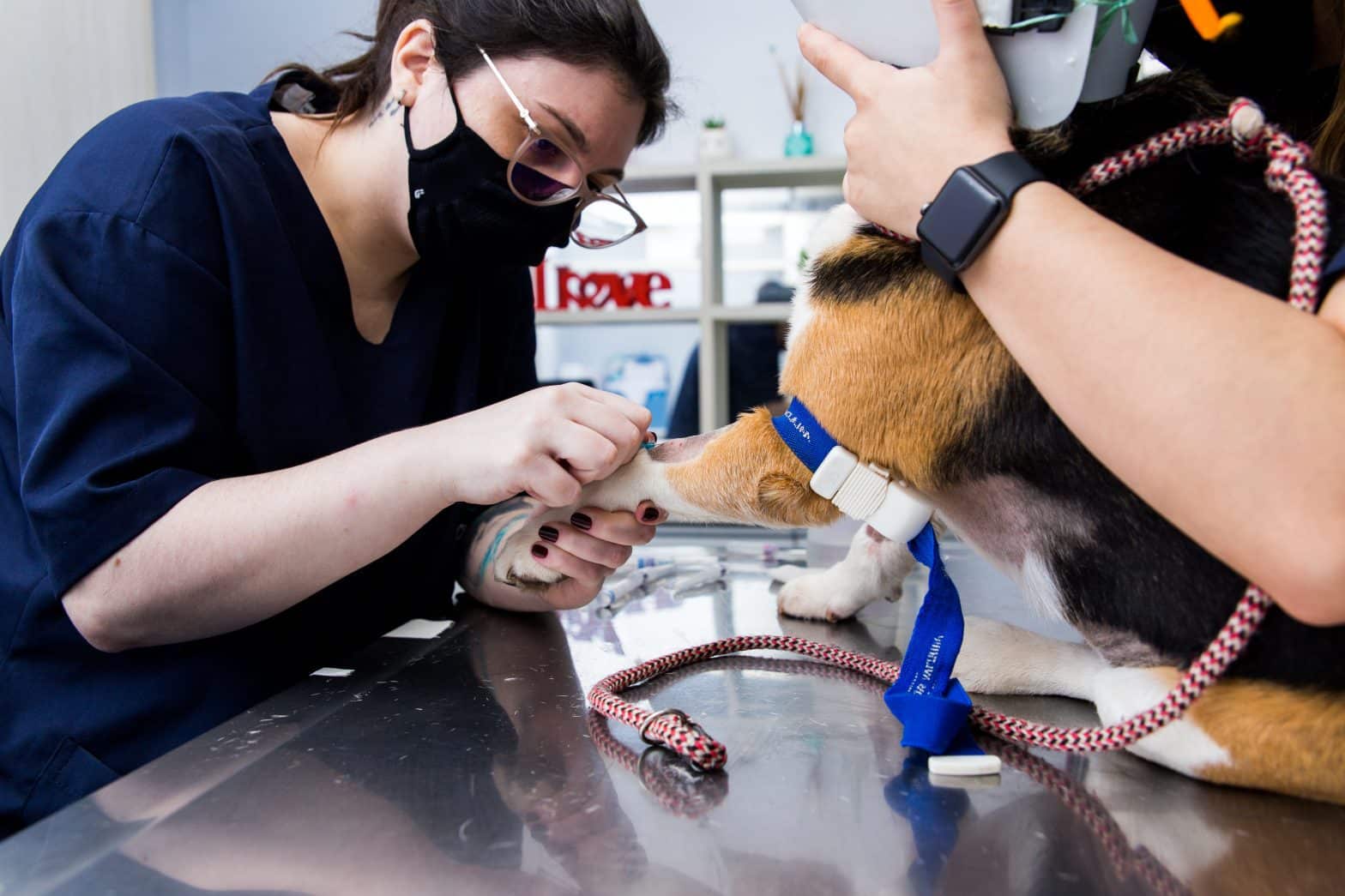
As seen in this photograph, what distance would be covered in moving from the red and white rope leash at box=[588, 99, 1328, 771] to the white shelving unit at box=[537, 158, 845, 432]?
8.78 feet

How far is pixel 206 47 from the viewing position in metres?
3.89

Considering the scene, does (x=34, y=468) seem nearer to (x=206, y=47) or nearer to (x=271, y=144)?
(x=271, y=144)

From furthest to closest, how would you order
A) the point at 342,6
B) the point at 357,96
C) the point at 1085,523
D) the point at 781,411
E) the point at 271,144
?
1. the point at 342,6
2. the point at 357,96
3. the point at 271,144
4. the point at 781,411
5. the point at 1085,523

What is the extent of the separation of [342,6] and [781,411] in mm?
3718

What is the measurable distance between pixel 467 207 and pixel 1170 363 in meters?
0.82

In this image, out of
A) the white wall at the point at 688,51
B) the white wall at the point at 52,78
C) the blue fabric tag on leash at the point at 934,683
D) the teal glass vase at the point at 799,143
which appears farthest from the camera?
the white wall at the point at 688,51

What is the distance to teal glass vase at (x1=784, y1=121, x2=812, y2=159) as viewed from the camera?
3.66 meters

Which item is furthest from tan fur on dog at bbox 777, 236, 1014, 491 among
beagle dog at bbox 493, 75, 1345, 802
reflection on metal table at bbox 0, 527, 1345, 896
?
reflection on metal table at bbox 0, 527, 1345, 896

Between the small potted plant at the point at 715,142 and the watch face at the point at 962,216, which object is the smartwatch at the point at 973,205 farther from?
the small potted plant at the point at 715,142

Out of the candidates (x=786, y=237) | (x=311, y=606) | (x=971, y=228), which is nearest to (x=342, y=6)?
(x=786, y=237)

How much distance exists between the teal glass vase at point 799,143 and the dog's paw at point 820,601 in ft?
8.95

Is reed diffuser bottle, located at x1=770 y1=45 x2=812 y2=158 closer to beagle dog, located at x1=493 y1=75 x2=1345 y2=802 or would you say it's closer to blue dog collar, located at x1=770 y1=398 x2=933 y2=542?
beagle dog, located at x1=493 y1=75 x2=1345 y2=802

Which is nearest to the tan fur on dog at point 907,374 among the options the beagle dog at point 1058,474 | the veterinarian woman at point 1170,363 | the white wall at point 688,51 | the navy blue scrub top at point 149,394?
the beagle dog at point 1058,474

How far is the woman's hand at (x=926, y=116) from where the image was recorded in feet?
2.23
